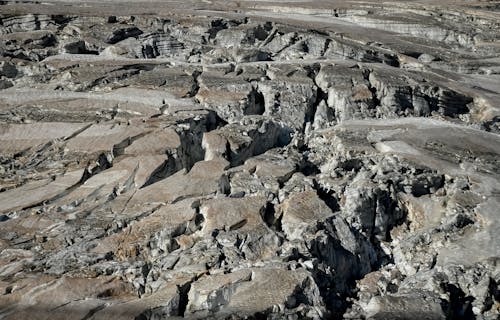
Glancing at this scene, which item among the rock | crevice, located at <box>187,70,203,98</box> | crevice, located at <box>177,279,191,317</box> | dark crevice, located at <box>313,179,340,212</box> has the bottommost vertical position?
the rock

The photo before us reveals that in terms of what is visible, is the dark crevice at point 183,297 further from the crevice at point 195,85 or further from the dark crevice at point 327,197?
the crevice at point 195,85

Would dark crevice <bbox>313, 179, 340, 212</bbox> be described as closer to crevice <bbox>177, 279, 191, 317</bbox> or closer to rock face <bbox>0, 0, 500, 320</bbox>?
rock face <bbox>0, 0, 500, 320</bbox>

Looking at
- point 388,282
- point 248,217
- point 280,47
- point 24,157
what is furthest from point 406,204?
point 280,47

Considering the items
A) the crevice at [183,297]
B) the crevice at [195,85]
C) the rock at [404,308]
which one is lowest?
the rock at [404,308]

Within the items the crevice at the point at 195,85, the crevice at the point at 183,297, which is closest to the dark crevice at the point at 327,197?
the crevice at the point at 183,297

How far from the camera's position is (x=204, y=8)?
105 ft

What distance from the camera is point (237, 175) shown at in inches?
599

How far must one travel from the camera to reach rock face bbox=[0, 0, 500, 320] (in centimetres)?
1120

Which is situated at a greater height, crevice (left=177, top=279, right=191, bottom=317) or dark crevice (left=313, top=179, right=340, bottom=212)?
dark crevice (left=313, top=179, right=340, bottom=212)

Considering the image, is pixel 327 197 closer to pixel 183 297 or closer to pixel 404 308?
pixel 404 308

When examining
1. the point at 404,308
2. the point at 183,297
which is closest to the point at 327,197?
the point at 404,308

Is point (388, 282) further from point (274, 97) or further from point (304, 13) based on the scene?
point (304, 13)

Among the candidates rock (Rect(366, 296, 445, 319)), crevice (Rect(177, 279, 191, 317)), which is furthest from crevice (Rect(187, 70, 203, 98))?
rock (Rect(366, 296, 445, 319))

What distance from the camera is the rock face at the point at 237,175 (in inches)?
441
